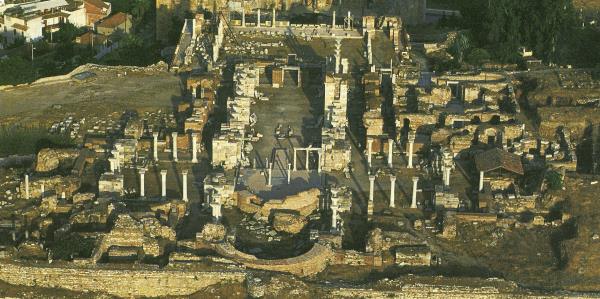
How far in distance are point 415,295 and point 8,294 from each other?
14.4m

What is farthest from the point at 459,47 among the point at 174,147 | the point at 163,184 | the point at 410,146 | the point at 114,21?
the point at 114,21

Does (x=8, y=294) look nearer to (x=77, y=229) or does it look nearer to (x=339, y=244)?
(x=77, y=229)

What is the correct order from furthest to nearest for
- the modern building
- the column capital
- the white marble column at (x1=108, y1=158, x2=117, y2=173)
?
the modern building, the column capital, the white marble column at (x1=108, y1=158, x2=117, y2=173)

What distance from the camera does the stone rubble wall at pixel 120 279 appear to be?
240 ft

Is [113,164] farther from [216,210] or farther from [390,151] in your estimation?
[390,151]

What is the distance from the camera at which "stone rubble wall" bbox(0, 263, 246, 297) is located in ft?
240

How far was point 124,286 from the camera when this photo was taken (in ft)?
240

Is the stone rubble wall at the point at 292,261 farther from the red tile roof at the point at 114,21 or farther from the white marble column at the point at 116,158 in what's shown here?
the red tile roof at the point at 114,21

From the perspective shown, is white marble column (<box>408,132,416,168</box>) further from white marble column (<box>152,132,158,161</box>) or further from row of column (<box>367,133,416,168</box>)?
white marble column (<box>152,132,158,161</box>)

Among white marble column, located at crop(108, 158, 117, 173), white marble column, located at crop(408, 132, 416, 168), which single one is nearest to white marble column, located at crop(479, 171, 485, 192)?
white marble column, located at crop(408, 132, 416, 168)

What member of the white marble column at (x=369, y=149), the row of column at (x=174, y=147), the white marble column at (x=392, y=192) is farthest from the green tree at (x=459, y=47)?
the white marble column at (x=392, y=192)

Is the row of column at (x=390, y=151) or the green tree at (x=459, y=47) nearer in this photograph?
the row of column at (x=390, y=151)

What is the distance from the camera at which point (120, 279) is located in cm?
7306

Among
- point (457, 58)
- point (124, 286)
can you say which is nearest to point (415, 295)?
point (124, 286)
